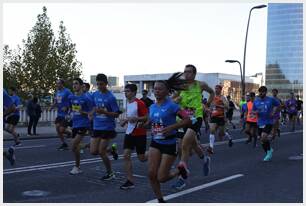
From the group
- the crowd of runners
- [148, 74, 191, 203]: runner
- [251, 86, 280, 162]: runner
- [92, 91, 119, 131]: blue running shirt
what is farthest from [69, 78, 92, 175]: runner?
[251, 86, 280, 162]: runner

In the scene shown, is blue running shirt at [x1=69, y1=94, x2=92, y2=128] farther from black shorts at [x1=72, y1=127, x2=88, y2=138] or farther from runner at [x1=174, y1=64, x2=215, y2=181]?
runner at [x1=174, y1=64, x2=215, y2=181]

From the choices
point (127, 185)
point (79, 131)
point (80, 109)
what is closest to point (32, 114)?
point (80, 109)

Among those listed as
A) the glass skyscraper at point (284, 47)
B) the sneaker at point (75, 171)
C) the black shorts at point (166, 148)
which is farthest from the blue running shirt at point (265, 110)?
the glass skyscraper at point (284, 47)

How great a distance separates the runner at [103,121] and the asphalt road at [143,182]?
46 centimetres

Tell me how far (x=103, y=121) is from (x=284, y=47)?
111 m

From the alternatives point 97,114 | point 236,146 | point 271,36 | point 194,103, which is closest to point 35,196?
point 97,114

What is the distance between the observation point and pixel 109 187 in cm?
743

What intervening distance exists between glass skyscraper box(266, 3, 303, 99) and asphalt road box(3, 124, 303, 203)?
7062 cm

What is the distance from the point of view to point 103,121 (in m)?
8.12

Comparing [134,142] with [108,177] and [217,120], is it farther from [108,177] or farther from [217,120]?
[217,120]

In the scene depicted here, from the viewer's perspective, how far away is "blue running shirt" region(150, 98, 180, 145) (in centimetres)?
607

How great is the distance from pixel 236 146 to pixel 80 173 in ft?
22.5

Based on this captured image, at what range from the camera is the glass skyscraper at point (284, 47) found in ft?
313

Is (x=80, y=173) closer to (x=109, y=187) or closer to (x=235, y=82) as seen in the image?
(x=109, y=187)
